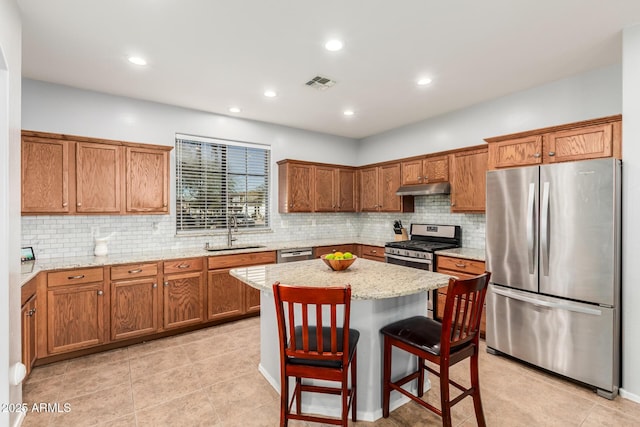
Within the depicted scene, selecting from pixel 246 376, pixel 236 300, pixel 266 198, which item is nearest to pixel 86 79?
pixel 266 198

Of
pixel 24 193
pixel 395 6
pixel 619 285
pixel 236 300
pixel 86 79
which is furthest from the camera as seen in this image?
pixel 236 300

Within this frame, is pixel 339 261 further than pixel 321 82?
No

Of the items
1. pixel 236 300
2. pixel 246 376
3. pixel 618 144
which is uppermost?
pixel 618 144

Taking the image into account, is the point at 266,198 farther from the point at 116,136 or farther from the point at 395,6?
the point at 395,6

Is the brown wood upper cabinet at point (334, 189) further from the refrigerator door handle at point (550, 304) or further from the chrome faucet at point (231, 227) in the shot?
the refrigerator door handle at point (550, 304)

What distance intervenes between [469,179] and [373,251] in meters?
1.81

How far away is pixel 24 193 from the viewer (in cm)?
313

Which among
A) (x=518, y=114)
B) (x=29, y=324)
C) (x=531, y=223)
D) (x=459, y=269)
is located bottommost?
(x=29, y=324)

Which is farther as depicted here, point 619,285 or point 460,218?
point 460,218

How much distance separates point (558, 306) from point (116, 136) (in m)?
5.03

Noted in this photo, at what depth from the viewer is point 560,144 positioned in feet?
10.2

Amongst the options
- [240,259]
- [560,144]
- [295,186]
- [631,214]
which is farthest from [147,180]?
[631,214]

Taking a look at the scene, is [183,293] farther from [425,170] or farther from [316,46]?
[425,170]

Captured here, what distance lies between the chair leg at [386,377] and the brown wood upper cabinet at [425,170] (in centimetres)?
290
